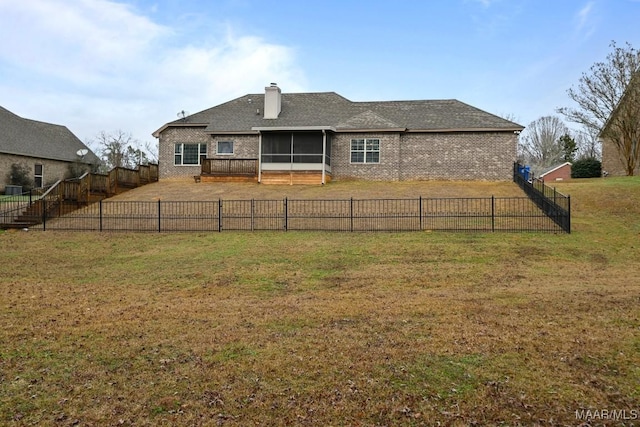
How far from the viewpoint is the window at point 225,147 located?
31.4 metres

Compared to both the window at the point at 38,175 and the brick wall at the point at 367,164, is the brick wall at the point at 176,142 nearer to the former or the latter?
the brick wall at the point at 367,164

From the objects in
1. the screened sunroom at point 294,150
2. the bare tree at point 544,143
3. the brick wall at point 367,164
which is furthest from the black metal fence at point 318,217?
the bare tree at point 544,143

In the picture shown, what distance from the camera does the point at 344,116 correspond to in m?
31.5

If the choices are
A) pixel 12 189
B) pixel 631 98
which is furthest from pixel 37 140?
pixel 631 98

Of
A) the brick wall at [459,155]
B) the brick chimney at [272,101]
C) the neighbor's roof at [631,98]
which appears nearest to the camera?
the brick wall at [459,155]

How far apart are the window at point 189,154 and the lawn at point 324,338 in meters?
19.2

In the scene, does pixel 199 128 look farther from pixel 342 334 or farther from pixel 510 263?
A: pixel 342 334

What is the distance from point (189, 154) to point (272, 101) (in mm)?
6735

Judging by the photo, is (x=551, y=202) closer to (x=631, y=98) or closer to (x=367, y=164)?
(x=367, y=164)

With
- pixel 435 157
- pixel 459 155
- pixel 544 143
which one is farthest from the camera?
pixel 544 143

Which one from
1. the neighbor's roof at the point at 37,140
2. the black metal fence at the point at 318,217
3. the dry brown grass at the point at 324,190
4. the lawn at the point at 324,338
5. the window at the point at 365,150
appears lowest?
the lawn at the point at 324,338

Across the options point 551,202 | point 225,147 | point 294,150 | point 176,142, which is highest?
point 176,142

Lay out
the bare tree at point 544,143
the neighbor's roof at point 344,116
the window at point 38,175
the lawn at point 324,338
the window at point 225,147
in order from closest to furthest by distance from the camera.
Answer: the lawn at point 324,338 < the neighbor's roof at point 344,116 < the window at point 225,147 < the window at point 38,175 < the bare tree at point 544,143

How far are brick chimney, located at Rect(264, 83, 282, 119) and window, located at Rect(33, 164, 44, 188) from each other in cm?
1844
